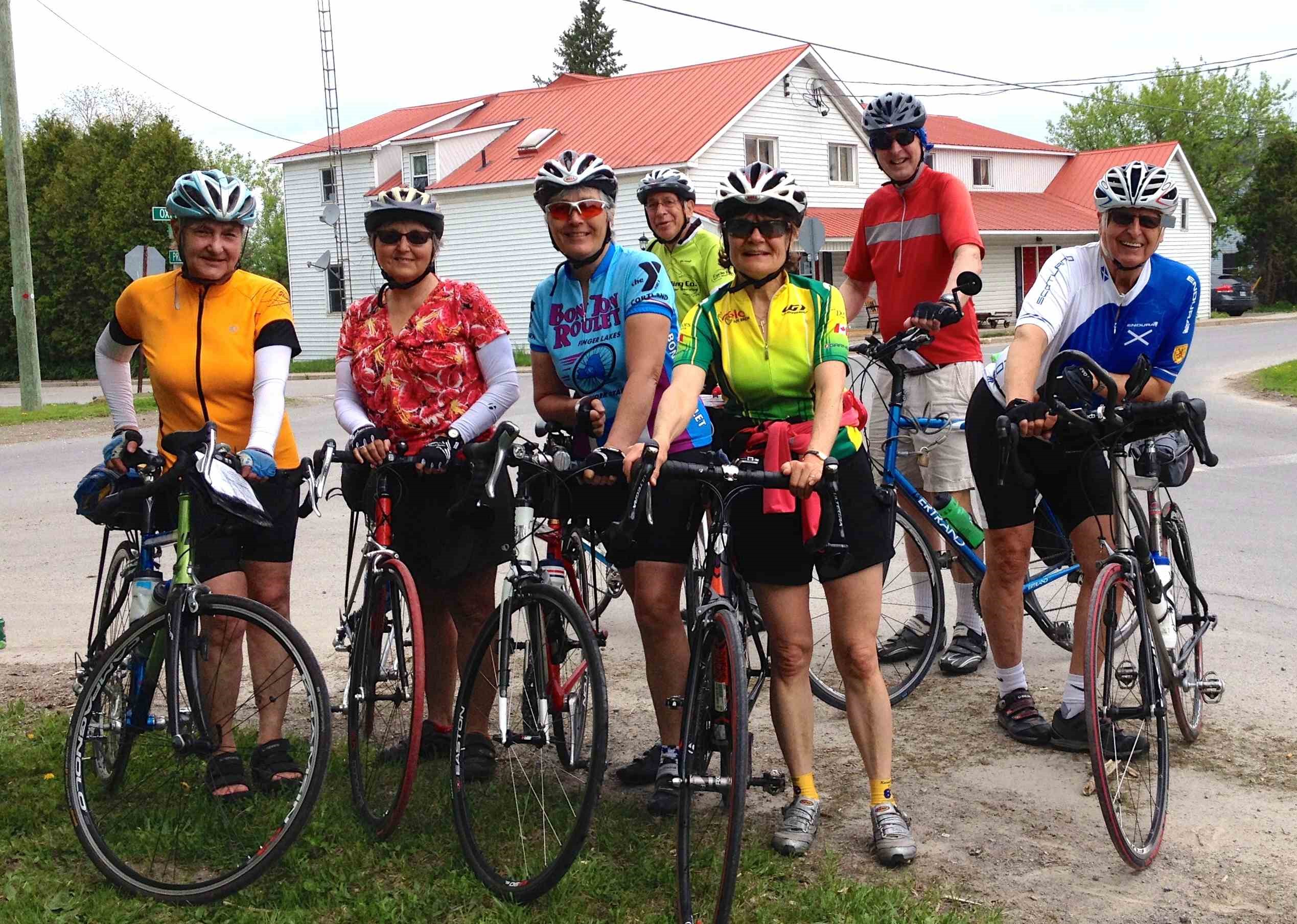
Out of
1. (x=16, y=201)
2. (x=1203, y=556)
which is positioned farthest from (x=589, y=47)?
(x=1203, y=556)

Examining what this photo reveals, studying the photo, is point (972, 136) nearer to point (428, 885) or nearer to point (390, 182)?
point (390, 182)

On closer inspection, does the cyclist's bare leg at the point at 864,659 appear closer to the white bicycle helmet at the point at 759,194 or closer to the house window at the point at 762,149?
the white bicycle helmet at the point at 759,194

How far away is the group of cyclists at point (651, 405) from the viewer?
14.5 feet

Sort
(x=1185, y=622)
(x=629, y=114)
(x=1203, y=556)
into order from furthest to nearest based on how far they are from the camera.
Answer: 1. (x=629, y=114)
2. (x=1203, y=556)
3. (x=1185, y=622)

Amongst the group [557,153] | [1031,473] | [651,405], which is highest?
[557,153]

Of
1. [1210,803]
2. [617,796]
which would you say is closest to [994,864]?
[1210,803]

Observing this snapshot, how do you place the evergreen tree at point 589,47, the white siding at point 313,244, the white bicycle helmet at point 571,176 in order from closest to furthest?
1. the white bicycle helmet at point 571,176
2. the white siding at point 313,244
3. the evergreen tree at point 589,47

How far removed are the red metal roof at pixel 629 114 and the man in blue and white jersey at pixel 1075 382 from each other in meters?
31.8

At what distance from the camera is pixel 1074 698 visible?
5.34m

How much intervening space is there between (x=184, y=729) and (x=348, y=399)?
4.48 ft

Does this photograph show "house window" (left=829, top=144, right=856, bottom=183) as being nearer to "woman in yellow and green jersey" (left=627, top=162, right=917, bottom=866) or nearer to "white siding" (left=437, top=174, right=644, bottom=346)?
"white siding" (left=437, top=174, right=644, bottom=346)

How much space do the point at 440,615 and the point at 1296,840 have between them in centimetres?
312

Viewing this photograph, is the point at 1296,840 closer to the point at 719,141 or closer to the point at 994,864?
the point at 994,864

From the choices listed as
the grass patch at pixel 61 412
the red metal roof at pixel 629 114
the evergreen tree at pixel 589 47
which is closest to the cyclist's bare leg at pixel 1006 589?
the grass patch at pixel 61 412
